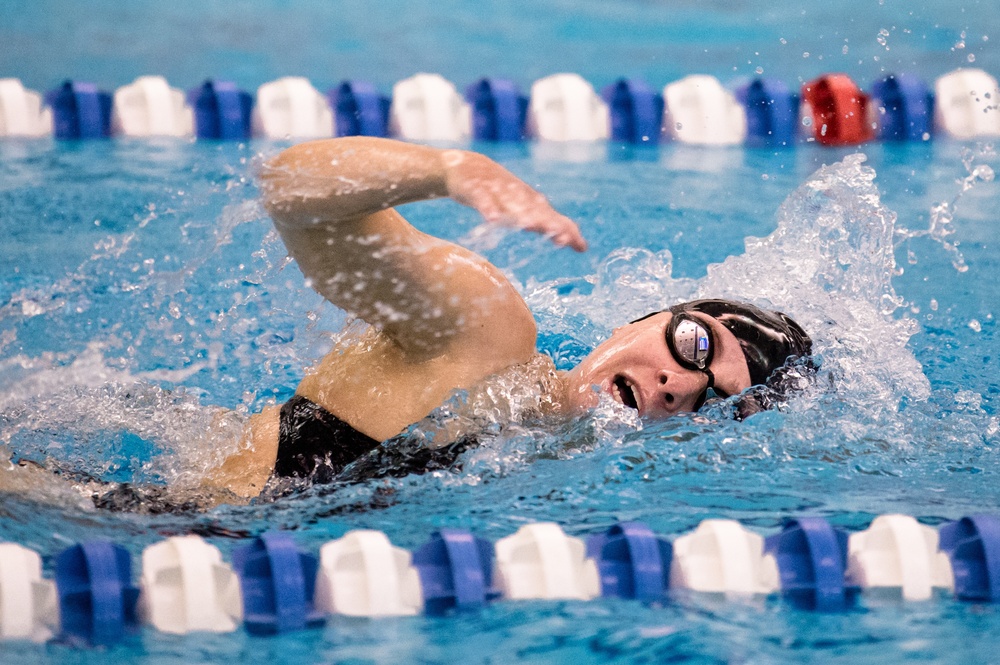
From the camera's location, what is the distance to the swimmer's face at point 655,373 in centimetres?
194

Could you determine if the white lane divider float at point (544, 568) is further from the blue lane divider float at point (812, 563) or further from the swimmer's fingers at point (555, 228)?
the swimmer's fingers at point (555, 228)

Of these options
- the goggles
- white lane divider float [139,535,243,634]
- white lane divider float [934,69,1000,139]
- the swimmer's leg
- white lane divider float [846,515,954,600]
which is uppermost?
white lane divider float [934,69,1000,139]

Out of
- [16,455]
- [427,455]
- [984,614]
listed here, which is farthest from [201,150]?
[984,614]

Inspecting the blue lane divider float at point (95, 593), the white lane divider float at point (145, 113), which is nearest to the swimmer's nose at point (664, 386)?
the blue lane divider float at point (95, 593)

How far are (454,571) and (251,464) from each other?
1.36ft

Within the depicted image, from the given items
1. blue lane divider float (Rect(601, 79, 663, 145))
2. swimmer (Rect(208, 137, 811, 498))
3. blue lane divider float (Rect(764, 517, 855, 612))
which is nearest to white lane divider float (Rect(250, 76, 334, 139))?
blue lane divider float (Rect(601, 79, 663, 145))

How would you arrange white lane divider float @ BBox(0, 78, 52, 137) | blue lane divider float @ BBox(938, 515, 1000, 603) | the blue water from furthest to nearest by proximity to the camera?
white lane divider float @ BBox(0, 78, 52, 137)
blue lane divider float @ BBox(938, 515, 1000, 603)
the blue water

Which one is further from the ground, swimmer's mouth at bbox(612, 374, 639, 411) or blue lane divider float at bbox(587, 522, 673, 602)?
swimmer's mouth at bbox(612, 374, 639, 411)

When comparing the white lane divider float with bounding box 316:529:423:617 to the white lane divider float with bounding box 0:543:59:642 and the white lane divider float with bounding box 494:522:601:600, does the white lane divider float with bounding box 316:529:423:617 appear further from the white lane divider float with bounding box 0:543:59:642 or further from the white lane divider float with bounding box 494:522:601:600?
the white lane divider float with bounding box 0:543:59:642

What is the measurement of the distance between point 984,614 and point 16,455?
63.8 inches

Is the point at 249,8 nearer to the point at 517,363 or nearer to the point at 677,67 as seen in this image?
the point at 677,67

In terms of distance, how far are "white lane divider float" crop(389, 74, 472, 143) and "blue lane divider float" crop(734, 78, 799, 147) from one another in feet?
3.33

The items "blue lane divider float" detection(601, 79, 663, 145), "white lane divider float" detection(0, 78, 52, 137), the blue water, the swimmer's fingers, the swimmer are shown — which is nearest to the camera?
the swimmer's fingers

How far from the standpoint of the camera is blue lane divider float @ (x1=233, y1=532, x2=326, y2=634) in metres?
1.70
